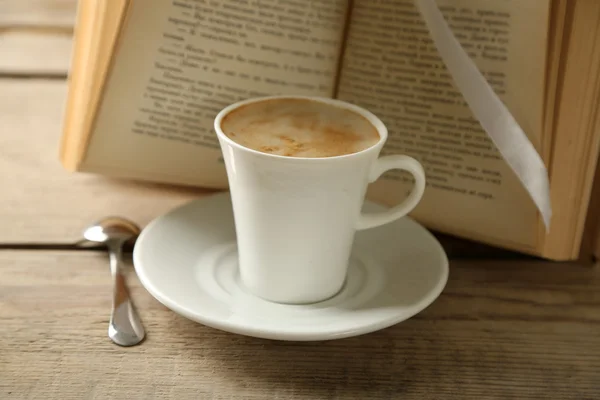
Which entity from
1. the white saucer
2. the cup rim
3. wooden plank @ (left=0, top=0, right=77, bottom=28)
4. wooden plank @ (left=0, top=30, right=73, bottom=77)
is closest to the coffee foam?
the cup rim

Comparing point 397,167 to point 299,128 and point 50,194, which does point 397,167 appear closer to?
point 299,128

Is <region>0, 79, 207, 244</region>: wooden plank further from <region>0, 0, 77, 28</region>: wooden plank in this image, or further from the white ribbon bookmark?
<region>0, 0, 77, 28</region>: wooden plank

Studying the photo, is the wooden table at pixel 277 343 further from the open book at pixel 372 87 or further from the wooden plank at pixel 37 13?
the wooden plank at pixel 37 13

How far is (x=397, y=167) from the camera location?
1.61ft

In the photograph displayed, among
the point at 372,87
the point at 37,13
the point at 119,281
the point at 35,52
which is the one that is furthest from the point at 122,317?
the point at 37,13

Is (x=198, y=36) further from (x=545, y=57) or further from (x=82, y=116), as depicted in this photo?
(x=545, y=57)

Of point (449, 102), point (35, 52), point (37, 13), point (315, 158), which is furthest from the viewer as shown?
point (37, 13)

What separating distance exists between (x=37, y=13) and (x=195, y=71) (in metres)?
0.73

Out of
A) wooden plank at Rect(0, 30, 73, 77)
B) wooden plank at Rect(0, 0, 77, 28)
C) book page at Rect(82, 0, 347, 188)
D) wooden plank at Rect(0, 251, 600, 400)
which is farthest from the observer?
wooden plank at Rect(0, 0, 77, 28)

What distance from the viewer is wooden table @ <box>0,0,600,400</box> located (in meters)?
0.43

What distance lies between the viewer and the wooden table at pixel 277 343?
43 cm

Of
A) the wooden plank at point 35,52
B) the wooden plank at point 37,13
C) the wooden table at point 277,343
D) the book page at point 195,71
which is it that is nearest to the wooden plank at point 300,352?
the wooden table at point 277,343

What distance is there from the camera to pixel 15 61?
95 centimetres

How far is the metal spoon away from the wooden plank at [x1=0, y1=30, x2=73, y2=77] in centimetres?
42
